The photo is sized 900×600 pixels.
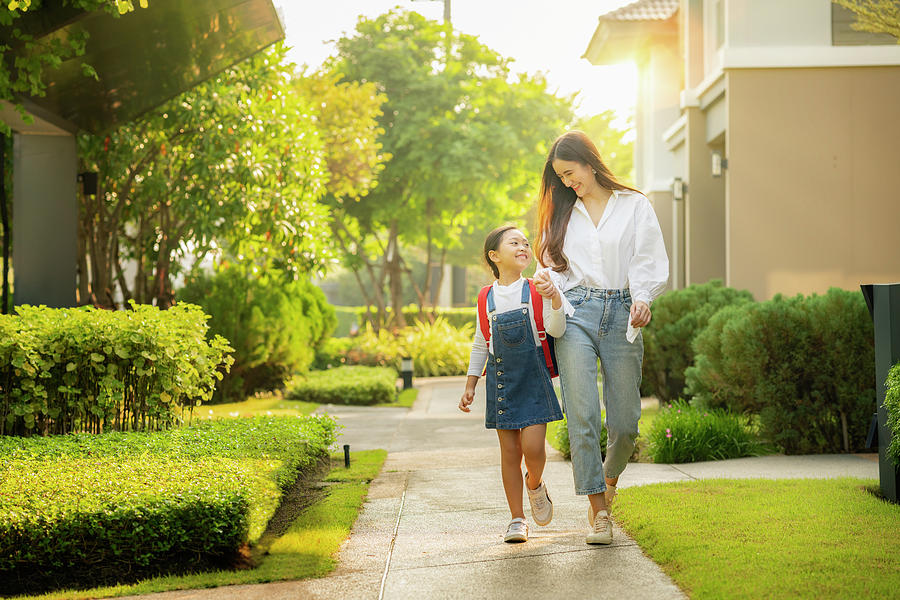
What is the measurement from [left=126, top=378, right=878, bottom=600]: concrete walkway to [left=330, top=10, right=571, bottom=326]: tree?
1452 cm

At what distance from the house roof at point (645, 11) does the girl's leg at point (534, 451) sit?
13395 mm

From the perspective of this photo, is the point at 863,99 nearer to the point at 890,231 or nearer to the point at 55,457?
the point at 890,231

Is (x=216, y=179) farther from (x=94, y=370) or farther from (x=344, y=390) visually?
(x=94, y=370)

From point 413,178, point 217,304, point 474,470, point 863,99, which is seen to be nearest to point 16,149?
point 217,304

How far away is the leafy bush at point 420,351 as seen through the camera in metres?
19.3

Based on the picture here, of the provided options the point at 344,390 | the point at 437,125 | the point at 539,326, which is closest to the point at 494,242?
the point at 539,326

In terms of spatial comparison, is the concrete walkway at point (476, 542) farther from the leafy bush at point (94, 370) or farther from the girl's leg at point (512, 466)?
the leafy bush at point (94, 370)

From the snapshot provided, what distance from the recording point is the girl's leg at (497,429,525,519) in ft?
15.7

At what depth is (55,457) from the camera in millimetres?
5461

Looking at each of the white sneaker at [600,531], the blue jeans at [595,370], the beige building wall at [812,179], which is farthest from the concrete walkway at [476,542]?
the beige building wall at [812,179]

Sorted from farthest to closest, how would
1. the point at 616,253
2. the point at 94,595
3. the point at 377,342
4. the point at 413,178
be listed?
1. the point at 413,178
2. the point at 377,342
3. the point at 616,253
4. the point at 94,595

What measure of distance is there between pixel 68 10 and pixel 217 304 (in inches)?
246

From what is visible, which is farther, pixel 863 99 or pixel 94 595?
pixel 863 99

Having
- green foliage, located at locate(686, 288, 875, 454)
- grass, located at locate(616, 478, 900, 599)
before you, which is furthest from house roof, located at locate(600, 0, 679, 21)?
grass, located at locate(616, 478, 900, 599)
